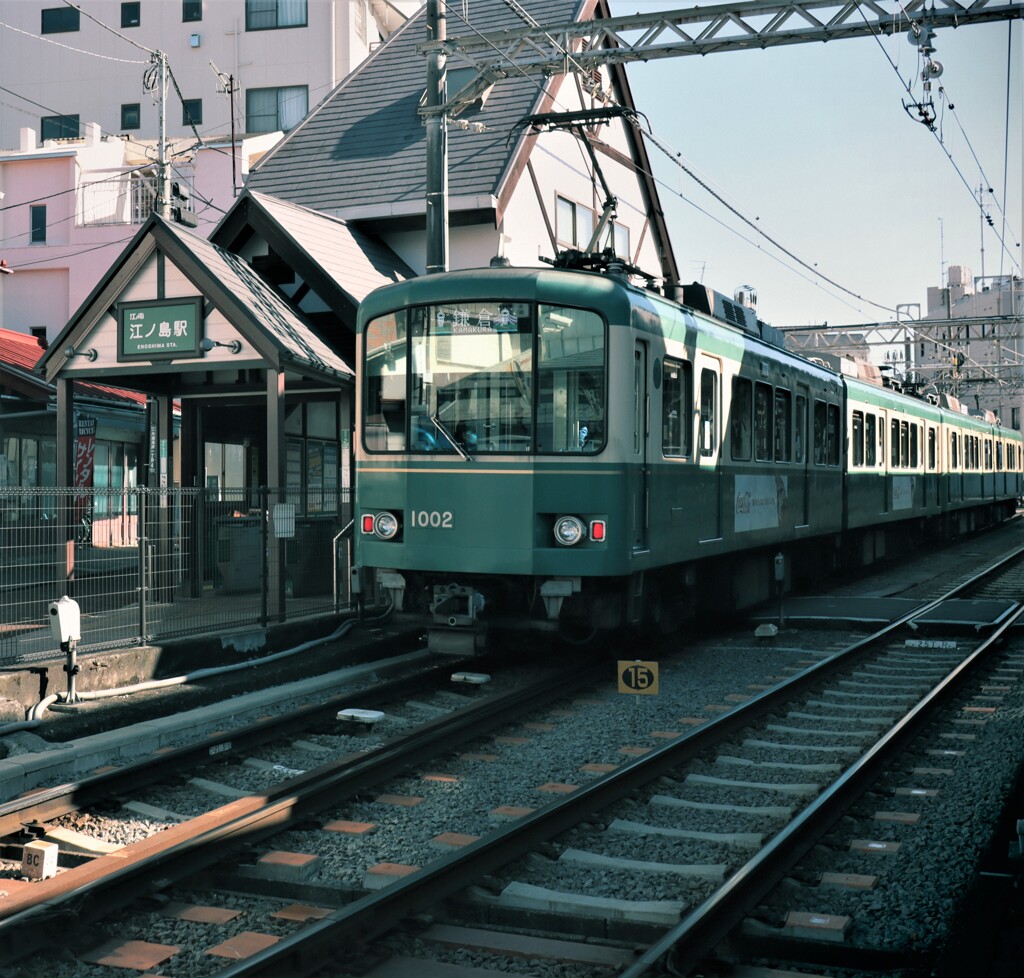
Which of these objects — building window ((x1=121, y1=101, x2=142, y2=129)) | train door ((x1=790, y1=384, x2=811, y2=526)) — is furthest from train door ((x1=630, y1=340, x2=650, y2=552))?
building window ((x1=121, y1=101, x2=142, y2=129))

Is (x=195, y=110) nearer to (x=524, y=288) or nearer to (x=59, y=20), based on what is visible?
(x=59, y=20)

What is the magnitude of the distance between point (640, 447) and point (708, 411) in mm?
1800

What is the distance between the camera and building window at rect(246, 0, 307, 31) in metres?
41.2

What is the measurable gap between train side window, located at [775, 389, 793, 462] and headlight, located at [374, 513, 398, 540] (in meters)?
5.14

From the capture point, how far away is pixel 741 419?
38.6 ft

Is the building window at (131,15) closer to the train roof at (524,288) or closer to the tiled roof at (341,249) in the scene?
the tiled roof at (341,249)

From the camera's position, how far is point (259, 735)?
7.48 meters

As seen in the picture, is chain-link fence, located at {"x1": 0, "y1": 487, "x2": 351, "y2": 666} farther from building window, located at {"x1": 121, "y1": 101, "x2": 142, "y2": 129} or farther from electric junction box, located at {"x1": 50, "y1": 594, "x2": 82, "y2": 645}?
building window, located at {"x1": 121, "y1": 101, "x2": 142, "y2": 129}

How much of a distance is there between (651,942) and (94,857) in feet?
8.27

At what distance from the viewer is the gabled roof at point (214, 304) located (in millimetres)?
12234

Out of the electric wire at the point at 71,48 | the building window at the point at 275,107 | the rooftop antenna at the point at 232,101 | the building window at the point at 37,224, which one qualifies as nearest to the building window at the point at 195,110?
the rooftop antenna at the point at 232,101

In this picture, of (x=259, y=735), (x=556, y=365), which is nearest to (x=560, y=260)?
(x=556, y=365)

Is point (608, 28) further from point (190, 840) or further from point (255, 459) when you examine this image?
point (190, 840)

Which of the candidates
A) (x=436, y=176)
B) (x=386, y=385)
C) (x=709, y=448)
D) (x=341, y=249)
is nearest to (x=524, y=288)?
(x=386, y=385)
